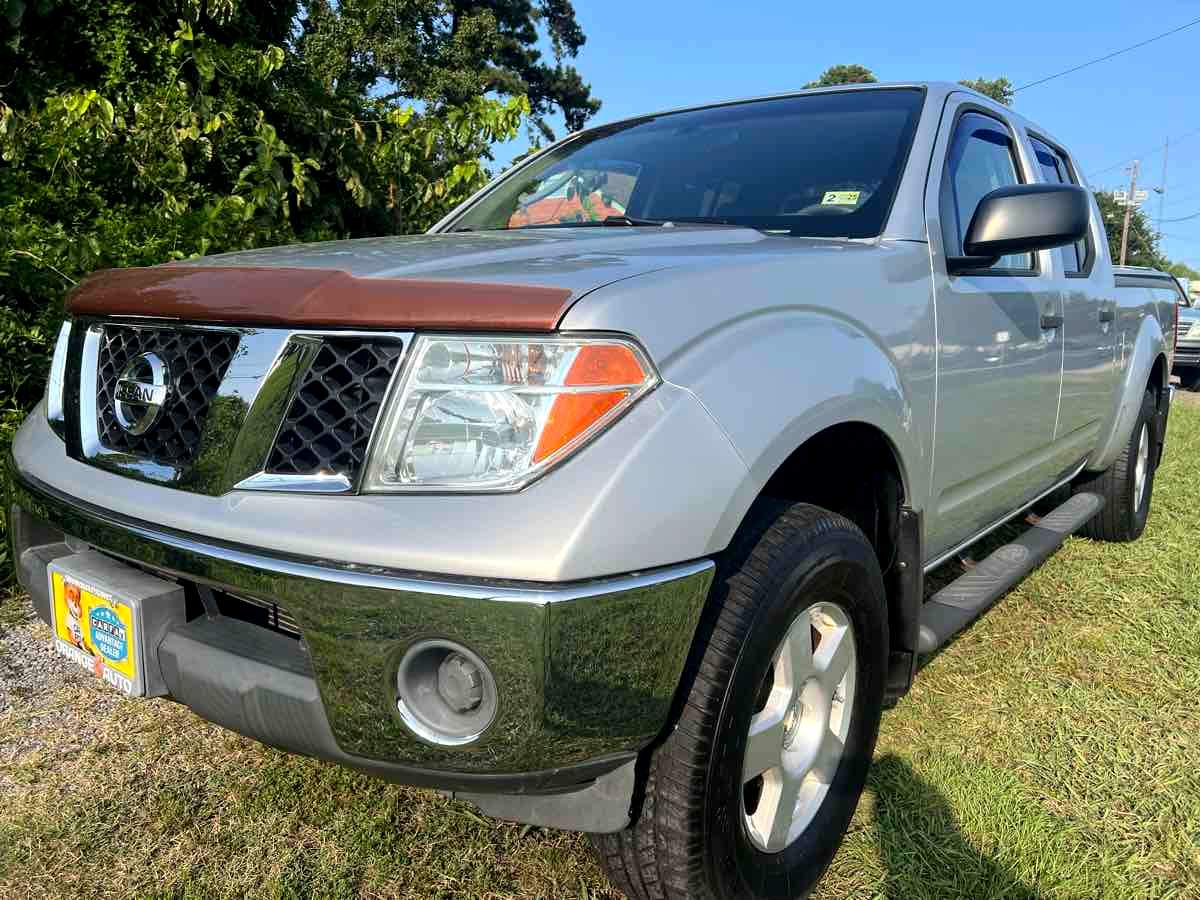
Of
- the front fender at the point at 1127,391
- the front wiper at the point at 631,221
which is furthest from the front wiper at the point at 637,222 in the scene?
the front fender at the point at 1127,391

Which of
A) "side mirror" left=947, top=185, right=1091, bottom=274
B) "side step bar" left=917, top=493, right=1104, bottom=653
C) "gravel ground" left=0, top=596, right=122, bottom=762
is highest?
"side mirror" left=947, top=185, right=1091, bottom=274

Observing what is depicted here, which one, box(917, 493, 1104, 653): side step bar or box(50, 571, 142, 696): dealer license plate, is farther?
box(917, 493, 1104, 653): side step bar

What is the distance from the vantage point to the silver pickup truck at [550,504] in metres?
1.29

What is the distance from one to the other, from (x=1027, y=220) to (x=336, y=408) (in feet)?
5.49

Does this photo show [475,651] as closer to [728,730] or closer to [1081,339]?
[728,730]

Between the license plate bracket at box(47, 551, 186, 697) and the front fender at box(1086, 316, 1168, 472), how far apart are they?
352 cm

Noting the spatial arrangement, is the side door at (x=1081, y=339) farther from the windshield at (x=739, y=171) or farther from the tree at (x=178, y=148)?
the tree at (x=178, y=148)

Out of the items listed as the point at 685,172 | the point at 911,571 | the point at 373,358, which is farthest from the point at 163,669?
the point at 685,172

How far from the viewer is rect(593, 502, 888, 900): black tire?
1.46 m

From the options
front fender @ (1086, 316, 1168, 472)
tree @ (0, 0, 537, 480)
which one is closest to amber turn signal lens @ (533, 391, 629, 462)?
tree @ (0, 0, 537, 480)

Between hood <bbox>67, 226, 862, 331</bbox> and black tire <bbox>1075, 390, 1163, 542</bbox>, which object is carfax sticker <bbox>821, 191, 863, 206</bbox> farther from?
black tire <bbox>1075, 390, 1163, 542</bbox>

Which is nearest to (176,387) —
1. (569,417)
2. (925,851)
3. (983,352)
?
(569,417)

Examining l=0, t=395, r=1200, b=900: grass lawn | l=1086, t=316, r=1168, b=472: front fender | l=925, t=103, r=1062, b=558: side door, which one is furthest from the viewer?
l=1086, t=316, r=1168, b=472: front fender

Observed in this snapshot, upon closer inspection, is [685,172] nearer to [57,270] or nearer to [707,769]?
[707,769]
